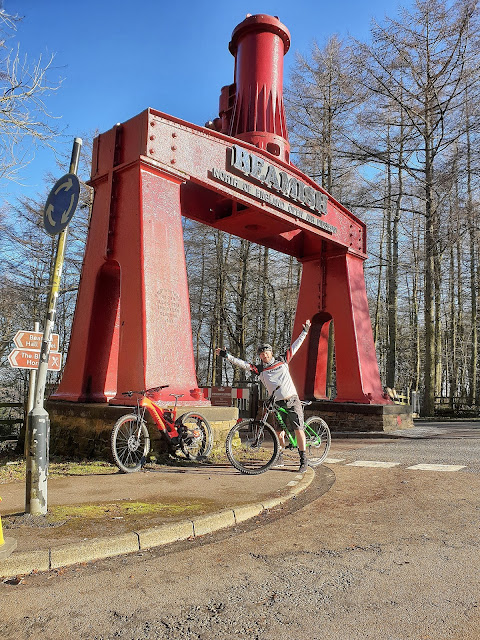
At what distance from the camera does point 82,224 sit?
19.4 meters

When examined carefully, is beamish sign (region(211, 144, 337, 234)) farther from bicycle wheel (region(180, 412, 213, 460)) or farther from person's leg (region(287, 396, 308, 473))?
person's leg (region(287, 396, 308, 473))

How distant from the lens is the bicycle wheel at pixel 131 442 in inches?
250

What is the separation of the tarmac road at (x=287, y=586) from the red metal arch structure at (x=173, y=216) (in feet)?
12.7

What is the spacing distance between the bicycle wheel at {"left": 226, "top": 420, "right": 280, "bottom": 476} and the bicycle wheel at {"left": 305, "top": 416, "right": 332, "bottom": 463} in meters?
0.74

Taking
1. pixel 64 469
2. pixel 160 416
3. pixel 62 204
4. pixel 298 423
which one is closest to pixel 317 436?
pixel 298 423

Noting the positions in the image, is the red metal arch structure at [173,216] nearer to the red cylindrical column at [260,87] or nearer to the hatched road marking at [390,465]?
the red cylindrical column at [260,87]

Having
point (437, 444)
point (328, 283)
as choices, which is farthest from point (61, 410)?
point (328, 283)

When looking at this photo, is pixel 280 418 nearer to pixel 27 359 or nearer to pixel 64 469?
pixel 64 469

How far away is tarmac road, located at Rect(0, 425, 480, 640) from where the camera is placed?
8.06 feet

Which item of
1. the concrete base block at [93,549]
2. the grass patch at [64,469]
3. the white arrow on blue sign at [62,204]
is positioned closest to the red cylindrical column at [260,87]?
the white arrow on blue sign at [62,204]

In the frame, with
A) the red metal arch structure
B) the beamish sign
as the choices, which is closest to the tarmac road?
the red metal arch structure

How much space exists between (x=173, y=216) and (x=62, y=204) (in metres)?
4.10

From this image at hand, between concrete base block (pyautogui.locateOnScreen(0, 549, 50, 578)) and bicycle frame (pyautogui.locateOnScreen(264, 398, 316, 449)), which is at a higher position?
bicycle frame (pyautogui.locateOnScreen(264, 398, 316, 449))

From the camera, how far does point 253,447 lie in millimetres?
6535
